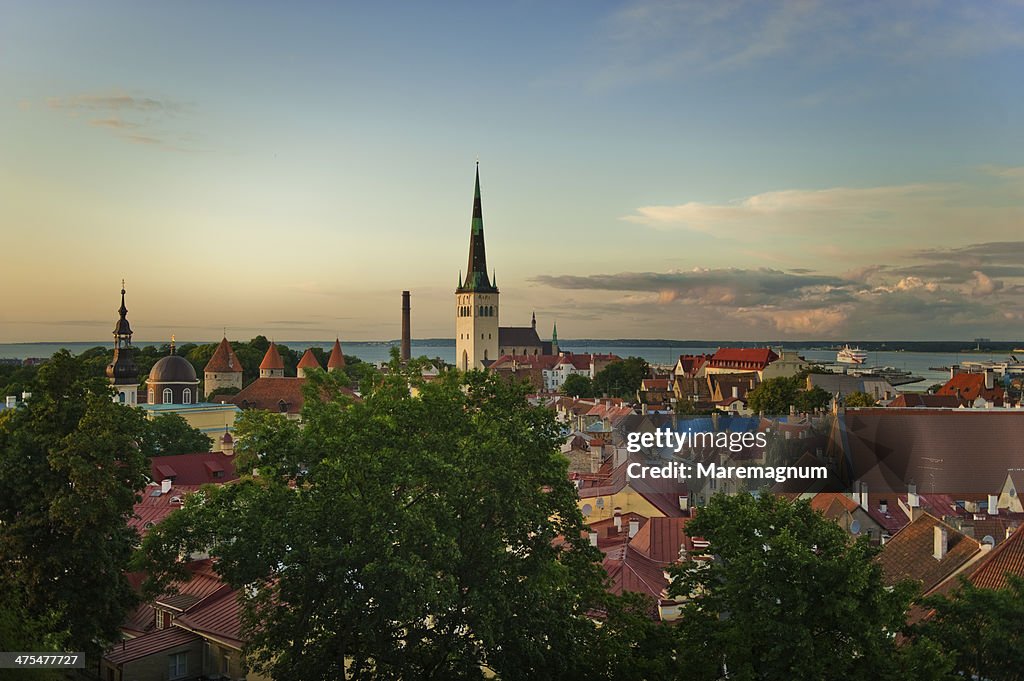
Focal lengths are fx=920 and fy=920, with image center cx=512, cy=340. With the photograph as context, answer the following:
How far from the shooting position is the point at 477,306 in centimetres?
16650

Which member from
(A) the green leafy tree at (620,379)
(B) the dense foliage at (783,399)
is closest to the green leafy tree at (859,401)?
(B) the dense foliage at (783,399)

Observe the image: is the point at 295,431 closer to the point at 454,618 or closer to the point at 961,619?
the point at 454,618

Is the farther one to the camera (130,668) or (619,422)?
(619,422)

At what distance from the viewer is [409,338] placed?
6206 inches

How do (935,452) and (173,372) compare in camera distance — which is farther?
(173,372)

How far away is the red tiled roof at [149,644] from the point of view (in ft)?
76.0

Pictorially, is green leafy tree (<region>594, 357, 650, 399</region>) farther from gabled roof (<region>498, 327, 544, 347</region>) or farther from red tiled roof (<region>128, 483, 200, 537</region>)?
red tiled roof (<region>128, 483, 200, 537</region>)

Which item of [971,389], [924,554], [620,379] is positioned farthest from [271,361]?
[924,554]

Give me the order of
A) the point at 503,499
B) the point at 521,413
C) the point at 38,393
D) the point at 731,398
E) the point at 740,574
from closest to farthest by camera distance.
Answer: the point at 740,574
the point at 503,499
the point at 521,413
the point at 38,393
the point at 731,398

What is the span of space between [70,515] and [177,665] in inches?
274

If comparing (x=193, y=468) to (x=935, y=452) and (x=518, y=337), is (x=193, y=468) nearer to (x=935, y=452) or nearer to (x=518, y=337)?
(x=935, y=452)

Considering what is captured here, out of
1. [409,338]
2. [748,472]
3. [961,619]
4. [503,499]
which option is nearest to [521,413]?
[503,499]

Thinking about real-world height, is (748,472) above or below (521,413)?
below

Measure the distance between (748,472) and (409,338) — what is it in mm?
120209
